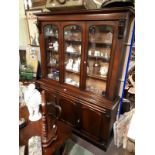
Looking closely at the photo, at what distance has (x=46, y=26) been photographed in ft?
6.54

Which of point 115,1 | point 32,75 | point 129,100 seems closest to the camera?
point 115,1

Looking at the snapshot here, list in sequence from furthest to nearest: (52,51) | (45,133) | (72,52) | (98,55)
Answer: (52,51)
(72,52)
(98,55)
(45,133)

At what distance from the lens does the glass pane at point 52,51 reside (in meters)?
2.02

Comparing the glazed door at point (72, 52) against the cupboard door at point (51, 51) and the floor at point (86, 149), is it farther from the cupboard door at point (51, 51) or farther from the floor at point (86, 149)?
the floor at point (86, 149)

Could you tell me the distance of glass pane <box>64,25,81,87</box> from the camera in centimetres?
179

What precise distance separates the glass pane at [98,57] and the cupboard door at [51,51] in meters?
0.55

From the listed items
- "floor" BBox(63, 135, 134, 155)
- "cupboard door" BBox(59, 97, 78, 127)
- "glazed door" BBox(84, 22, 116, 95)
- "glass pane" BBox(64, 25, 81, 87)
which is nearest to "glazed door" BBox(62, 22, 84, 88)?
"glass pane" BBox(64, 25, 81, 87)

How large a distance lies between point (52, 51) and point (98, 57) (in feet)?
2.75

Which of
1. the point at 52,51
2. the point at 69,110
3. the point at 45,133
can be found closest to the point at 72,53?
the point at 52,51

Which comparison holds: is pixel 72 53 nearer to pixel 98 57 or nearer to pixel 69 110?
pixel 98 57

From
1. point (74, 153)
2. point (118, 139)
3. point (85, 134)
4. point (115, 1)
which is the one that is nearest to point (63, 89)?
point (85, 134)

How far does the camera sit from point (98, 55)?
1.73m

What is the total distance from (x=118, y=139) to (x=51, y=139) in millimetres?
1182
